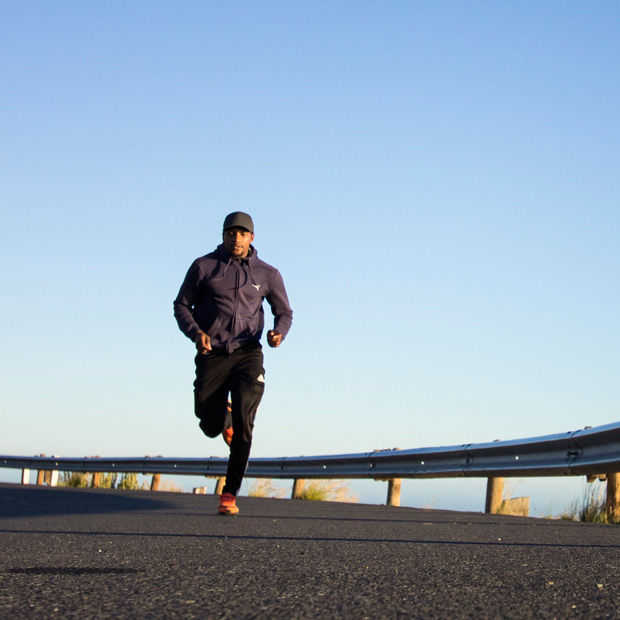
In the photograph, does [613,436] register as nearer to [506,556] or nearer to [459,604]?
[506,556]

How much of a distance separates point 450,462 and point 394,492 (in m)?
1.35

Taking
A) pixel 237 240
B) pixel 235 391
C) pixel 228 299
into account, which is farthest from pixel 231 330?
pixel 237 240

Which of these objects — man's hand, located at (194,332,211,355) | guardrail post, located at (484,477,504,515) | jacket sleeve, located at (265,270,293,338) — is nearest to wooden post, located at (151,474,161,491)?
guardrail post, located at (484,477,504,515)

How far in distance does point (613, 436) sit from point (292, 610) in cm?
545

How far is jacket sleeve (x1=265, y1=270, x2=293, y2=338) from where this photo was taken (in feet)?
27.7

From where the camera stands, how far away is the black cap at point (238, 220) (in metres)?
8.12

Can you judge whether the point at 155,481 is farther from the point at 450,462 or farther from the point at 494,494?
the point at 494,494

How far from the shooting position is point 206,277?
8.28 metres

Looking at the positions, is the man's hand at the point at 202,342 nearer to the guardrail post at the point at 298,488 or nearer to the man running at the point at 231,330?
the man running at the point at 231,330

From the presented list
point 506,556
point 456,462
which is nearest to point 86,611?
point 506,556

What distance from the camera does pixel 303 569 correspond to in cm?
400

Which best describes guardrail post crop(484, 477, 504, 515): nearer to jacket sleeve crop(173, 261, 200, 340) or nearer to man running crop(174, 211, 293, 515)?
man running crop(174, 211, 293, 515)

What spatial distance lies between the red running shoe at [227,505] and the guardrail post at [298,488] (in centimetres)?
553

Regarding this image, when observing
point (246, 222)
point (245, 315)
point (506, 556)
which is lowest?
point (506, 556)
